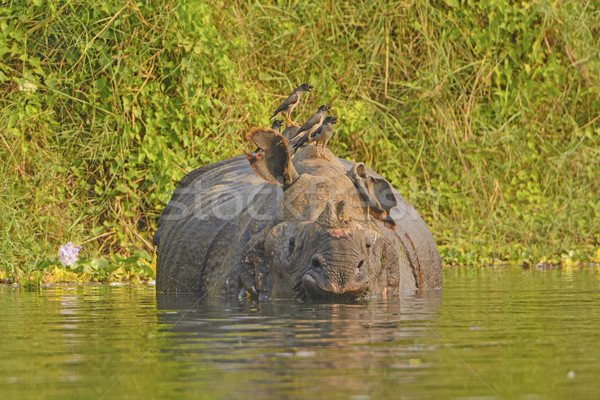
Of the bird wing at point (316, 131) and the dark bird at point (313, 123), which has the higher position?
the dark bird at point (313, 123)

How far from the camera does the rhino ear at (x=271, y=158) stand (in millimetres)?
7930

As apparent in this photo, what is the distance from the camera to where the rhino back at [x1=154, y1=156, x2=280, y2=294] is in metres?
8.24

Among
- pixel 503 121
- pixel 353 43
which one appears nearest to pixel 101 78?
pixel 353 43

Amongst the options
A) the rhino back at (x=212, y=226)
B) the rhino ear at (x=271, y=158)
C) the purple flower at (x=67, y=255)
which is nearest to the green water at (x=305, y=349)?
the rhino back at (x=212, y=226)

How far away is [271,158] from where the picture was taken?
8023 mm

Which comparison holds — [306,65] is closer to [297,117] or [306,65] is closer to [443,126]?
[297,117]

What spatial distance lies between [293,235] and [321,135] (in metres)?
1.60

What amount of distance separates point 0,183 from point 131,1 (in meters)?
2.65

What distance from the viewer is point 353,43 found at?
1485 centimetres

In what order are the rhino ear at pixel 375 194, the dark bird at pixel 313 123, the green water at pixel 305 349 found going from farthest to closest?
the dark bird at pixel 313 123
the rhino ear at pixel 375 194
the green water at pixel 305 349

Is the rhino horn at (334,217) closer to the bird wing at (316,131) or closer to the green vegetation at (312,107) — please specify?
the bird wing at (316,131)

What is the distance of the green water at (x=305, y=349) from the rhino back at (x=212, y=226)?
710 mm

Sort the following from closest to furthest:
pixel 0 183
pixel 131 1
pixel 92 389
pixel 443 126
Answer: pixel 92 389 → pixel 0 183 → pixel 131 1 → pixel 443 126

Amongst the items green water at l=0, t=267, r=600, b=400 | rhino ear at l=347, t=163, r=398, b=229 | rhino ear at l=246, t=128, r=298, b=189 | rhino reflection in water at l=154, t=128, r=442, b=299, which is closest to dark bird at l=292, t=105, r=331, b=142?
rhino reflection in water at l=154, t=128, r=442, b=299
